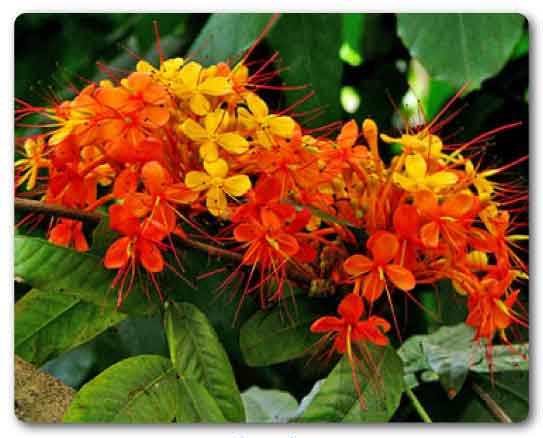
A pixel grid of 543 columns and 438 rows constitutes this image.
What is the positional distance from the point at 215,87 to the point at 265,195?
0.13 metres

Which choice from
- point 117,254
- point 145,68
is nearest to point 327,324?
point 117,254

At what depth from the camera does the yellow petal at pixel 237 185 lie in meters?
0.88

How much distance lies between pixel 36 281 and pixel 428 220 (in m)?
0.41

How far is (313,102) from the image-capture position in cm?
115

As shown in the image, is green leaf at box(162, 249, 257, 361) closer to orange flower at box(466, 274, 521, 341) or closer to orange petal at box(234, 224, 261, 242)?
orange petal at box(234, 224, 261, 242)

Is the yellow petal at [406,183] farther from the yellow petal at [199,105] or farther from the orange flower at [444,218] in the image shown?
the yellow petal at [199,105]

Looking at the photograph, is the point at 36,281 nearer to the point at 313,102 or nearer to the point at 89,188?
the point at 89,188

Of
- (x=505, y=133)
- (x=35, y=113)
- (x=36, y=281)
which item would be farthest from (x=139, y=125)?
(x=505, y=133)

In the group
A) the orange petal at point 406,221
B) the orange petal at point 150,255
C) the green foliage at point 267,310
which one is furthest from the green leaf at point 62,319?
the orange petal at point 406,221

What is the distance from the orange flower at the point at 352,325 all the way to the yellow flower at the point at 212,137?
0.20 m

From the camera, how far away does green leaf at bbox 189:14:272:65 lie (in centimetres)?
115

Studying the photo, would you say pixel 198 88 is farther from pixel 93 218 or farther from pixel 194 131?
pixel 93 218

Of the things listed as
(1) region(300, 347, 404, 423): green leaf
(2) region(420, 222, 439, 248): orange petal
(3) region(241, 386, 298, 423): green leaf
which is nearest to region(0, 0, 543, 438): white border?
(3) region(241, 386, 298, 423): green leaf

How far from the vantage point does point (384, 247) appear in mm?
896
